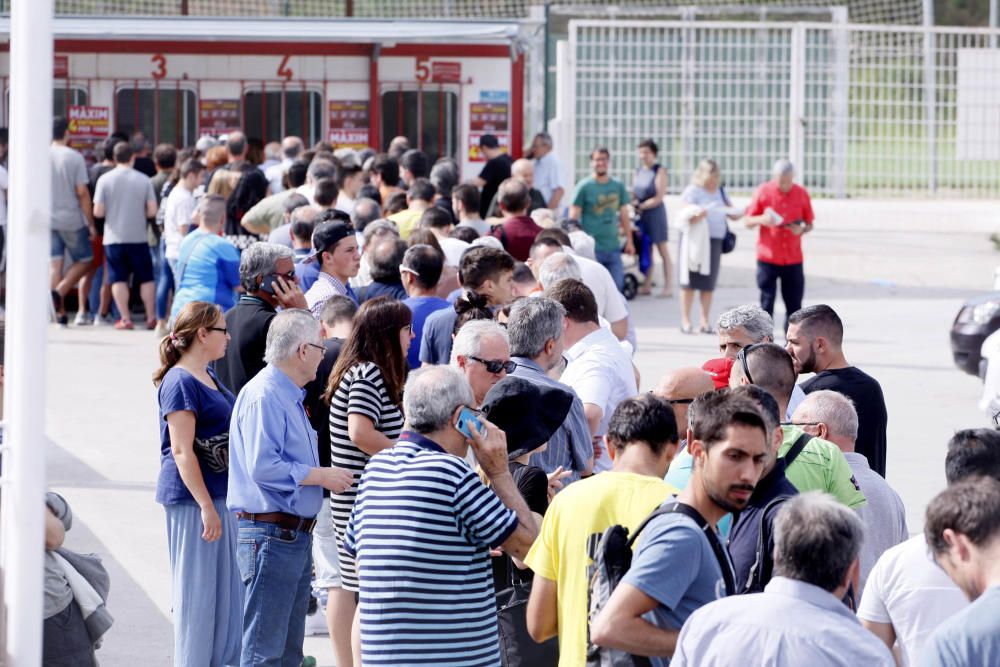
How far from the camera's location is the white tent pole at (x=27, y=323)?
318 centimetres

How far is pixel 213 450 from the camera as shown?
18.9 feet

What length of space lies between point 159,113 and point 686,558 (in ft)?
48.0

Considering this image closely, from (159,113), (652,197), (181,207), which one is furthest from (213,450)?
(159,113)

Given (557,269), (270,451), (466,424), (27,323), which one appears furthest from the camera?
(557,269)

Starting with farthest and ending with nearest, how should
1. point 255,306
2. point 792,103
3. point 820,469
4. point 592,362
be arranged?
point 792,103 < point 255,306 < point 592,362 < point 820,469

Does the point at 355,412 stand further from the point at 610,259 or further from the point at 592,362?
the point at 610,259

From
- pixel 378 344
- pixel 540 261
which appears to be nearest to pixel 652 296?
pixel 540 261

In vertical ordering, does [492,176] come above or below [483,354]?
above

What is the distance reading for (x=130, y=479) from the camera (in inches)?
379

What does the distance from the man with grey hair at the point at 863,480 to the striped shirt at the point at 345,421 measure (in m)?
1.63

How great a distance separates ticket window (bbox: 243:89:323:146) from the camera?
1736 cm

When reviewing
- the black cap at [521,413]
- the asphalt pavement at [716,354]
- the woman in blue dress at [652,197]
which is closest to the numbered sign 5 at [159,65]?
the asphalt pavement at [716,354]

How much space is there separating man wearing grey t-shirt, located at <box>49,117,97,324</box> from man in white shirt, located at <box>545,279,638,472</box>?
30.5ft

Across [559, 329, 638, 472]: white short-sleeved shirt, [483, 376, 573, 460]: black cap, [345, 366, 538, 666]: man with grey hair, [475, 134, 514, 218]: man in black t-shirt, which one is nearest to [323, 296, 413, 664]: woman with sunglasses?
[483, 376, 573, 460]: black cap
